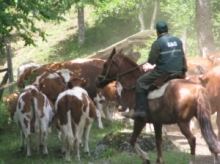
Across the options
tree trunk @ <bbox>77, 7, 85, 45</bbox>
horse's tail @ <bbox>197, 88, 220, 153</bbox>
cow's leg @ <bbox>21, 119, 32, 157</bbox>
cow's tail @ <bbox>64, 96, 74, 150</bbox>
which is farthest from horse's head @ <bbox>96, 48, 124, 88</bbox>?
tree trunk @ <bbox>77, 7, 85, 45</bbox>

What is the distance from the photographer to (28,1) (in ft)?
42.0

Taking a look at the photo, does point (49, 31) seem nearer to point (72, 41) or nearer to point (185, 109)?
point (72, 41)

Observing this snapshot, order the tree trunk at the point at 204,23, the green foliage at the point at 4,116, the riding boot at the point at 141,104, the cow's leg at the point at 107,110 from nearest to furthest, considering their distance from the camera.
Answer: the riding boot at the point at 141,104 → the green foliage at the point at 4,116 → the cow's leg at the point at 107,110 → the tree trunk at the point at 204,23

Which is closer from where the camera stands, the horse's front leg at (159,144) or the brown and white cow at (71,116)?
the horse's front leg at (159,144)

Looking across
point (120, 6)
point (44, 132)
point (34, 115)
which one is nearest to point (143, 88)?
point (44, 132)

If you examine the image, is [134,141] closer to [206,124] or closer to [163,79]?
[163,79]

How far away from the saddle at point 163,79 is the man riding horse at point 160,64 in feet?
0.07

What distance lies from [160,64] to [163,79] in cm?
34

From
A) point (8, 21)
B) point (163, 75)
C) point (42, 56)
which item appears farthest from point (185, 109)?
point (42, 56)

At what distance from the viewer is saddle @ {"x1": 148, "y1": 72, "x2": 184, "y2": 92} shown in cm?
1050

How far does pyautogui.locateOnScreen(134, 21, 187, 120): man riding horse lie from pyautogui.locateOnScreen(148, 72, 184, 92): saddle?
0.02 metres

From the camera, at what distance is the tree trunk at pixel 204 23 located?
19375 mm

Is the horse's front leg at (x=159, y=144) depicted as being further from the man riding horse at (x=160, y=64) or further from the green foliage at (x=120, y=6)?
the green foliage at (x=120, y=6)

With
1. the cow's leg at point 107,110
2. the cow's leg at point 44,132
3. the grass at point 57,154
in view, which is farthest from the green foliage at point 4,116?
the cow's leg at point 44,132
